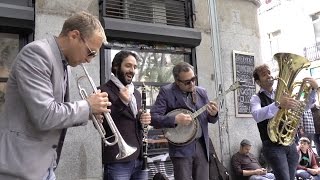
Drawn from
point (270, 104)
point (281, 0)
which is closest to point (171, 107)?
point (270, 104)

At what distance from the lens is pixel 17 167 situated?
1871 millimetres

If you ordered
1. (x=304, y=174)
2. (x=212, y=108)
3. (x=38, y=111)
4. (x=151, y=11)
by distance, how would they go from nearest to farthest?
(x=38, y=111) → (x=212, y=108) → (x=151, y=11) → (x=304, y=174)

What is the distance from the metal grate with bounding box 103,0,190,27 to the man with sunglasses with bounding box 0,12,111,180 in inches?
143

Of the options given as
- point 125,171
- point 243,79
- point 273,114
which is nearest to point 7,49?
point 125,171

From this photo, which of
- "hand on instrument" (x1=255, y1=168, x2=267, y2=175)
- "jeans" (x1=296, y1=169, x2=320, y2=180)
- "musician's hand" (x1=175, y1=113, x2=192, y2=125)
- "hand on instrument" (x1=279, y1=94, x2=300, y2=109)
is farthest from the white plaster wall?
"musician's hand" (x1=175, y1=113, x2=192, y2=125)

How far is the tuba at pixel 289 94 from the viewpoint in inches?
158

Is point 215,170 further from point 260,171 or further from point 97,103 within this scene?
point 97,103

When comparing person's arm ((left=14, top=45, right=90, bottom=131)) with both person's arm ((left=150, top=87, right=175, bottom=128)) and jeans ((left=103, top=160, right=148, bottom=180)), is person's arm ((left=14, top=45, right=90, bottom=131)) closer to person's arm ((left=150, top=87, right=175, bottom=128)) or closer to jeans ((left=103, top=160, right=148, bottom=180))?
jeans ((left=103, top=160, right=148, bottom=180))

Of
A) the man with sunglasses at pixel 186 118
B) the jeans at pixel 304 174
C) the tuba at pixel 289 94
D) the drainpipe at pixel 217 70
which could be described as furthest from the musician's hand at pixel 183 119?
the jeans at pixel 304 174

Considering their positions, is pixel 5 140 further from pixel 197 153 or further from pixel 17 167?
pixel 197 153

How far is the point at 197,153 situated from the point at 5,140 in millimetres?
2187

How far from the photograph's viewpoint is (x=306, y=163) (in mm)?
7301

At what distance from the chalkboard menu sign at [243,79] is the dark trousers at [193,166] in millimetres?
3158

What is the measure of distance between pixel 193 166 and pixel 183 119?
0.52 meters
